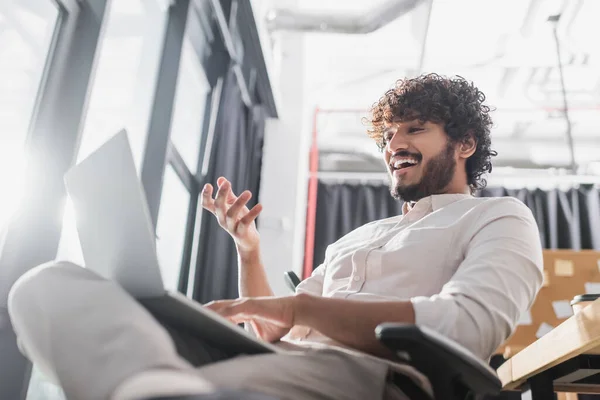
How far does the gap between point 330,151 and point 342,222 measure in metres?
0.71

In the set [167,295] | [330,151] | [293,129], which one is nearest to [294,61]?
[293,129]

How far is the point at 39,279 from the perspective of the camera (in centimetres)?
63

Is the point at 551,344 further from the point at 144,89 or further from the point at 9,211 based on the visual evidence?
the point at 144,89

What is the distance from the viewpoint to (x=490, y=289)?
0.85m

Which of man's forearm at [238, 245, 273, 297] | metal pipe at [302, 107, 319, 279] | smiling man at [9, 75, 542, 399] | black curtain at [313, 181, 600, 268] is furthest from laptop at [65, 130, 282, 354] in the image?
black curtain at [313, 181, 600, 268]

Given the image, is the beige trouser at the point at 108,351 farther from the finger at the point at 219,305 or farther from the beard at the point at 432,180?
the beard at the point at 432,180

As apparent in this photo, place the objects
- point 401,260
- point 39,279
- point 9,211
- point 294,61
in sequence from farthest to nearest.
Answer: point 294,61 → point 9,211 → point 401,260 → point 39,279

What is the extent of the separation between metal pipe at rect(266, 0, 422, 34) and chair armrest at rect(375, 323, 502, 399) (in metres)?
2.77

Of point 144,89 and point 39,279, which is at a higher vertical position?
point 144,89

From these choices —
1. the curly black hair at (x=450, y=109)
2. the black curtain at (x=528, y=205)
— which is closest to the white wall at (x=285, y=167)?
the black curtain at (x=528, y=205)

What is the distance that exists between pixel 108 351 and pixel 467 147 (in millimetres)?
1174

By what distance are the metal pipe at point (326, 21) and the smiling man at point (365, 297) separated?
1.77m

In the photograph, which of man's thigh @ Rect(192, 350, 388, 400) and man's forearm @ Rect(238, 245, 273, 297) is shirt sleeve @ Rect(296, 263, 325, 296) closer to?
man's forearm @ Rect(238, 245, 273, 297)

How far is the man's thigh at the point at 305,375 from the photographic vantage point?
59 centimetres
